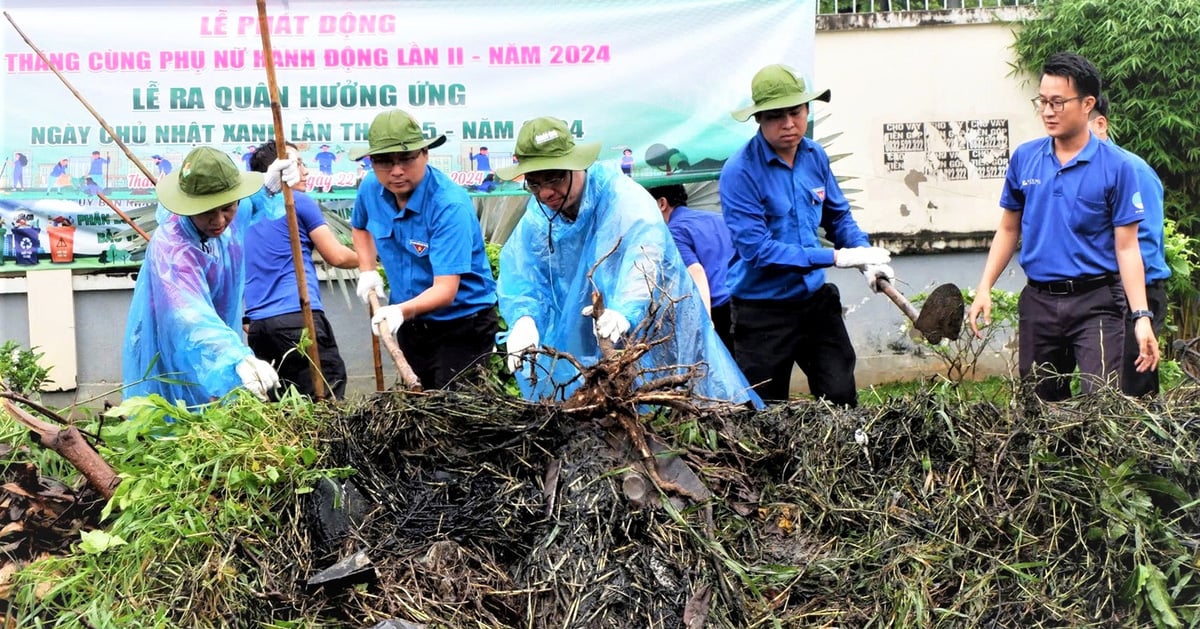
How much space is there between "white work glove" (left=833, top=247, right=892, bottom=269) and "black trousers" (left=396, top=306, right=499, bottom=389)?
136 cm

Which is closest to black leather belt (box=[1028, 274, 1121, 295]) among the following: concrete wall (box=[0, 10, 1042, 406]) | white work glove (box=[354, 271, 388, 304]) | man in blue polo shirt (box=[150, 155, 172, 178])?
white work glove (box=[354, 271, 388, 304])

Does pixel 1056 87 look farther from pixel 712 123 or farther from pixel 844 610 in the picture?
pixel 712 123

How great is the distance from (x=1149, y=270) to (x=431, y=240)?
262 centimetres

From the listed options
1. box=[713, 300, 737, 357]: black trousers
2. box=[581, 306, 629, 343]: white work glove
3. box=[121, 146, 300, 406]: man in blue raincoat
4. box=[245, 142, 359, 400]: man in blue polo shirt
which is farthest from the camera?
box=[713, 300, 737, 357]: black trousers

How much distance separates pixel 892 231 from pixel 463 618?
556 cm

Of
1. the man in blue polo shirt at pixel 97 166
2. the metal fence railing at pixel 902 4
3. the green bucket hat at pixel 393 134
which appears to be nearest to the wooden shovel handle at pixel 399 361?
the green bucket hat at pixel 393 134

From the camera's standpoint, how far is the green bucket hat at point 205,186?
3.99 metres

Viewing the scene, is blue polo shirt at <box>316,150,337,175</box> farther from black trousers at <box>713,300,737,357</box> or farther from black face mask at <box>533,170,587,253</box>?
black face mask at <box>533,170,587,253</box>

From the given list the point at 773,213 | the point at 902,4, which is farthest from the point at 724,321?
the point at 902,4

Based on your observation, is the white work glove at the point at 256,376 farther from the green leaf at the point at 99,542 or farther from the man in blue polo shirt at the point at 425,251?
the green leaf at the point at 99,542

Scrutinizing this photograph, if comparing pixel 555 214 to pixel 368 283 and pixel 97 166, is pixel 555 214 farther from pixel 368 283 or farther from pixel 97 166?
pixel 97 166

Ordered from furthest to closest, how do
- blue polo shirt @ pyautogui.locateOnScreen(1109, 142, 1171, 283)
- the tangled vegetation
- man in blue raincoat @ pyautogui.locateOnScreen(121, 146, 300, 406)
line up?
1. blue polo shirt @ pyautogui.locateOnScreen(1109, 142, 1171, 283)
2. man in blue raincoat @ pyautogui.locateOnScreen(121, 146, 300, 406)
3. the tangled vegetation

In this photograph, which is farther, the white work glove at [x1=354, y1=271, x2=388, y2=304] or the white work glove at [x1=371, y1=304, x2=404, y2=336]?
the white work glove at [x1=354, y1=271, x2=388, y2=304]

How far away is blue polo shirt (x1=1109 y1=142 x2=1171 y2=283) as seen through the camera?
439 centimetres
